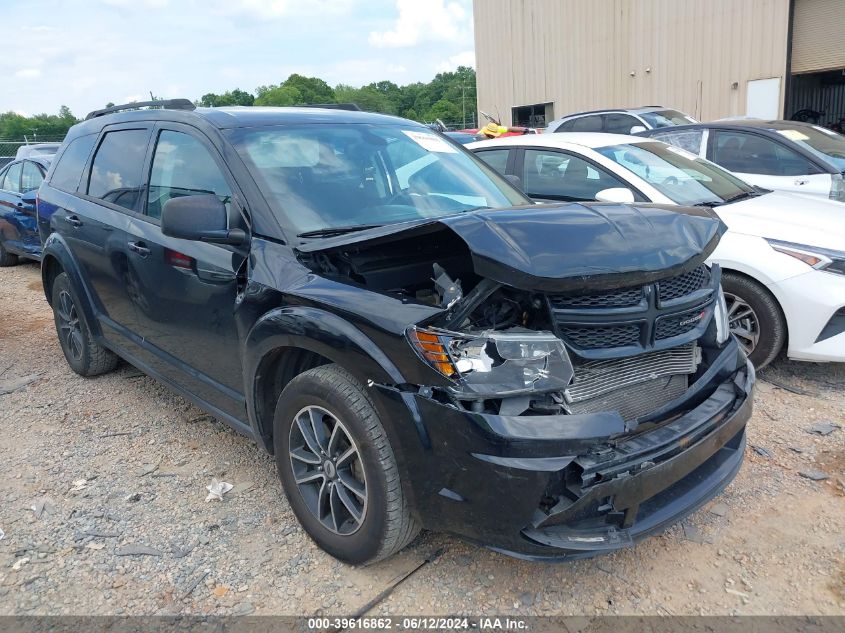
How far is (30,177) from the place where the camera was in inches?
349

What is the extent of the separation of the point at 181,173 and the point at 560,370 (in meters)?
2.34

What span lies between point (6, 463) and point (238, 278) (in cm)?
202

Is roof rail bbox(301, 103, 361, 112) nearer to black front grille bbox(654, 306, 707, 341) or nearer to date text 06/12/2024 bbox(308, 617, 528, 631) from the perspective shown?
black front grille bbox(654, 306, 707, 341)

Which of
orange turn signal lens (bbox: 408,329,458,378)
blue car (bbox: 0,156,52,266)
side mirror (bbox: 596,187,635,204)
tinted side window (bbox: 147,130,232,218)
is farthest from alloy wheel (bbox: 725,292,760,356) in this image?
blue car (bbox: 0,156,52,266)

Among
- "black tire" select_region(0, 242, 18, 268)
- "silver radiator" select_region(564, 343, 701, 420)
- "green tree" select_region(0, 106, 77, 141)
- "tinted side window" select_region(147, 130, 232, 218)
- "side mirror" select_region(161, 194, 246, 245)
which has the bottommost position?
"black tire" select_region(0, 242, 18, 268)

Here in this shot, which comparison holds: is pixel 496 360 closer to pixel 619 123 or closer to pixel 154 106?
pixel 154 106

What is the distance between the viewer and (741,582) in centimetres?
255

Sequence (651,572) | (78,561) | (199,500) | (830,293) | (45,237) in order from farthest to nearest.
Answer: (45,237) → (830,293) → (199,500) → (78,561) → (651,572)

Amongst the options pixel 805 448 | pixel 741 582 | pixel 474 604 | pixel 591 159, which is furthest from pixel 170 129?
pixel 805 448

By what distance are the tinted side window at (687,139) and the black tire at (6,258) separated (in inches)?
368

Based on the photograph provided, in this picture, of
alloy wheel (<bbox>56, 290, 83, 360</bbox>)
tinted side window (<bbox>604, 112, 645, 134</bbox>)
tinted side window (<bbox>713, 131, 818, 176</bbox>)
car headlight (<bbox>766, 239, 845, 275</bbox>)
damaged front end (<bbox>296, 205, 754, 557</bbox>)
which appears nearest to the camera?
damaged front end (<bbox>296, 205, 754, 557</bbox>)

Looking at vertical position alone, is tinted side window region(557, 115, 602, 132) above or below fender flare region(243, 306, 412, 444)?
above

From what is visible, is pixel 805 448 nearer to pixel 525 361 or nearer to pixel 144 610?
pixel 525 361

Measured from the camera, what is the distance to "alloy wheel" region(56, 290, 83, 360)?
4870 mm
